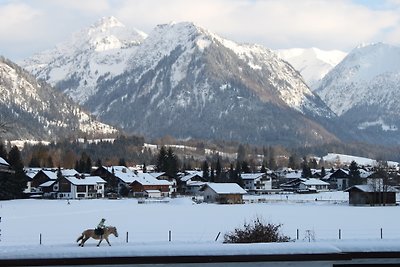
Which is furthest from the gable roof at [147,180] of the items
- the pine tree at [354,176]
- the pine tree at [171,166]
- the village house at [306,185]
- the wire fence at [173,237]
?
the wire fence at [173,237]

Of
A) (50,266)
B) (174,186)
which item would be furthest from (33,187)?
(50,266)

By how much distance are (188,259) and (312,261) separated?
218 cm

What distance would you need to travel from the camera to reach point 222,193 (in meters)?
102

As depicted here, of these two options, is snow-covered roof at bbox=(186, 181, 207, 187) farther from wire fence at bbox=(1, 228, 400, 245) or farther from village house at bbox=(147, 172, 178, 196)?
wire fence at bbox=(1, 228, 400, 245)

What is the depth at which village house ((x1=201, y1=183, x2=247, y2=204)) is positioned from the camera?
331ft

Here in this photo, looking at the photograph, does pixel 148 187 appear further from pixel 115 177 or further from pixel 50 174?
pixel 50 174

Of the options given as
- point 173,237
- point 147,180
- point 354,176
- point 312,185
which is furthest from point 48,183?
point 173,237

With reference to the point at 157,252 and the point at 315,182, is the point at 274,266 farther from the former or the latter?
the point at 315,182

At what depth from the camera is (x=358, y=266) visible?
1170cm

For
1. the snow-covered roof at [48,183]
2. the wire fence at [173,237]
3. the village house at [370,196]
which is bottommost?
the wire fence at [173,237]

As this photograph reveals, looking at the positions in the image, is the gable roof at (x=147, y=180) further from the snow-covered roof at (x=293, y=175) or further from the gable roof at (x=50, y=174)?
the snow-covered roof at (x=293, y=175)

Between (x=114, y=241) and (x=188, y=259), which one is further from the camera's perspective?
(x=114, y=241)

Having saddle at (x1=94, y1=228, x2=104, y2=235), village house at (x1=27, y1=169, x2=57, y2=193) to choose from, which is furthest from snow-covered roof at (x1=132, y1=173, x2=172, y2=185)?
saddle at (x1=94, y1=228, x2=104, y2=235)

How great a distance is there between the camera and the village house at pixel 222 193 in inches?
3969
